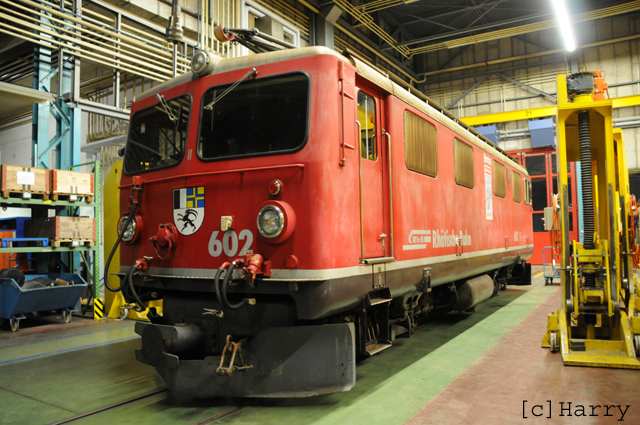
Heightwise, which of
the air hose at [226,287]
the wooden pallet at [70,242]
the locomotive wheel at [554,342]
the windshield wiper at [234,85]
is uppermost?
the windshield wiper at [234,85]

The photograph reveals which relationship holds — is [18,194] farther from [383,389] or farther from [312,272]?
[383,389]

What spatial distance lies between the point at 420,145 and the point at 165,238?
292 cm

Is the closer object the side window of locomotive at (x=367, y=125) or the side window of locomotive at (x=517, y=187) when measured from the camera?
the side window of locomotive at (x=367, y=125)

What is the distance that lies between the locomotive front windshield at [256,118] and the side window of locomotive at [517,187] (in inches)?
306

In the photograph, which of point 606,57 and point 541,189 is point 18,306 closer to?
point 541,189

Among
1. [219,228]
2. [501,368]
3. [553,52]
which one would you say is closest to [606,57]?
[553,52]

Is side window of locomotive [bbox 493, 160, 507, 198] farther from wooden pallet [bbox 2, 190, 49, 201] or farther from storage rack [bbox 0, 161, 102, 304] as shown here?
wooden pallet [bbox 2, 190, 49, 201]

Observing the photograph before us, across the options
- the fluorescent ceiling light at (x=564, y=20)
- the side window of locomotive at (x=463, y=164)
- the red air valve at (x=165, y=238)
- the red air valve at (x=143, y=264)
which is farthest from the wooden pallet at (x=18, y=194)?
the fluorescent ceiling light at (x=564, y=20)

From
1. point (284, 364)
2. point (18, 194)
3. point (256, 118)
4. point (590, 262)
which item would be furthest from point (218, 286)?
point (18, 194)

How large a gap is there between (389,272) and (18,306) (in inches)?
244

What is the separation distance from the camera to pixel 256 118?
3.96 m

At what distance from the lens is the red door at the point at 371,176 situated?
13.6 ft

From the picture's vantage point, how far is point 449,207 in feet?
20.3

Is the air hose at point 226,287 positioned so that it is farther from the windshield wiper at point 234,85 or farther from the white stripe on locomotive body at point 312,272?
the windshield wiper at point 234,85
